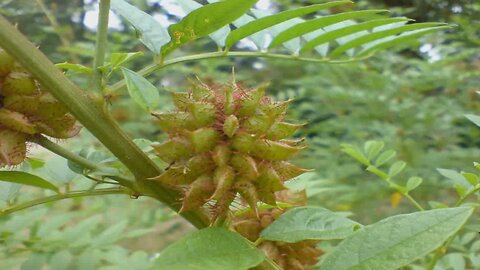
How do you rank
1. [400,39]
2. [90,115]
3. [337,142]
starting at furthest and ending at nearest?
[337,142] < [400,39] < [90,115]

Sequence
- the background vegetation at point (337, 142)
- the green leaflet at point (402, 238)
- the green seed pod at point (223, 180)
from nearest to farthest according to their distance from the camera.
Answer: the green leaflet at point (402, 238), the green seed pod at point (223, 180), the background vegetation at point (337, 142)

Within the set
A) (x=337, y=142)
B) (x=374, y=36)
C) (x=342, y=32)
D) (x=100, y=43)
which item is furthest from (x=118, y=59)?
(x=337, y=142)

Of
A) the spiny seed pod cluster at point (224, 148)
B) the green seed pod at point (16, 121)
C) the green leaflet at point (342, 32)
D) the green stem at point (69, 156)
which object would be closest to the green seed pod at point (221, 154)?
the spiny seed pod cluster at point (224, 148)

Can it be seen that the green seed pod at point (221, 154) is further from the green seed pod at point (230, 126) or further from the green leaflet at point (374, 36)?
the green leaflet at point (374, 36)

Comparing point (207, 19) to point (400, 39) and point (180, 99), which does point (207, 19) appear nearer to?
point (180, 99)

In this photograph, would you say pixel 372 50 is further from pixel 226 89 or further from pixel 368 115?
pixel 368 115

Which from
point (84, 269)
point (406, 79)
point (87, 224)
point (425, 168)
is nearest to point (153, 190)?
point (84, 269)

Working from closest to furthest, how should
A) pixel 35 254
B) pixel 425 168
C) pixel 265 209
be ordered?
pixel 265 209 → pixel 35 254 → pixel 425 168
